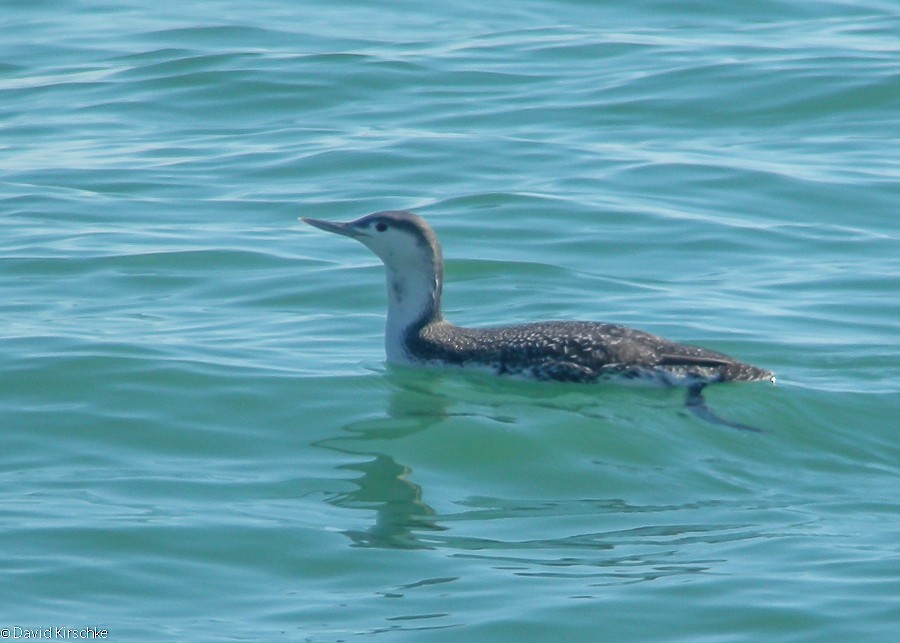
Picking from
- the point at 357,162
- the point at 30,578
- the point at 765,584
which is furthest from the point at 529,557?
the point at 357,162

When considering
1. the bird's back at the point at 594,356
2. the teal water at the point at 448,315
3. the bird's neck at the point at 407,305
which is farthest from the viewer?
the bird's neck at the point at 407,305

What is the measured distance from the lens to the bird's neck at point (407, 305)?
11047mm

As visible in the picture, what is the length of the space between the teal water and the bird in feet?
0.43

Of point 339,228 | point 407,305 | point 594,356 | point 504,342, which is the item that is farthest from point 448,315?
point 594,356

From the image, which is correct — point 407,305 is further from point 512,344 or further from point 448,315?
point 448,315

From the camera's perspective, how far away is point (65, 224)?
14.5 m

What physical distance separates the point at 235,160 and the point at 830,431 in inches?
329

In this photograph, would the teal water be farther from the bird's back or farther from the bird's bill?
the bird's bill

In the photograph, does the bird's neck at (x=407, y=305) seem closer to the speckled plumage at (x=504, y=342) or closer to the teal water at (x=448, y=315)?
the speckled plumage at (x=504, y=342)

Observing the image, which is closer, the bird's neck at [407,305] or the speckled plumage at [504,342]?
the speckled plumage at [504,342]

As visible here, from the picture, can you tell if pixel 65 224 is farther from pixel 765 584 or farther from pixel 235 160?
pixel 765 584

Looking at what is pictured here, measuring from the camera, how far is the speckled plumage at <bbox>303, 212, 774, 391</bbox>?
33.4 feet

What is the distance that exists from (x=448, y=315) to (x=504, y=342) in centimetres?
188

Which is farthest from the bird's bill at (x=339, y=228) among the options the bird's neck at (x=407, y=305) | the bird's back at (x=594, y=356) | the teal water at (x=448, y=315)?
the bird's back at (x=594, y=356)
